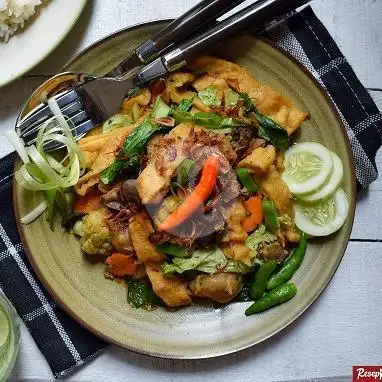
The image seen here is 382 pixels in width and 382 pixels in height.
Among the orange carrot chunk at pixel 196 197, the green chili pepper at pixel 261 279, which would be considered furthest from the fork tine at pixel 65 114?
the green chili pepper at pixel 261 279

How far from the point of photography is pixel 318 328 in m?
2.32

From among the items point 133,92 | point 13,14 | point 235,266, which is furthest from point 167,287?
point 13,14

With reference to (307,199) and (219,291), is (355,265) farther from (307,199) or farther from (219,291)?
(219,291)

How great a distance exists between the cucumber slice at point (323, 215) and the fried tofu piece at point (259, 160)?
22cm

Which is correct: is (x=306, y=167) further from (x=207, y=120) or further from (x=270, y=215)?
(x=207, y=120)

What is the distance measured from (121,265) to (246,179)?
20.5 inches

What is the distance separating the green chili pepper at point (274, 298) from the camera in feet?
6.97

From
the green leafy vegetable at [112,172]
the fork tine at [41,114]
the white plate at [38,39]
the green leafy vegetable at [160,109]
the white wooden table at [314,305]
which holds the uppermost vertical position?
the white plate at [38,39]

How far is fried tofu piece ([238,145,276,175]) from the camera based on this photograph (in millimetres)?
2029

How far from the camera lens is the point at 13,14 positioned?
2.16 metres

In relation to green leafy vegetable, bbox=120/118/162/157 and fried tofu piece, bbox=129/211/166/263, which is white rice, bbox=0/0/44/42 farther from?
fried tofu piece, bbox=129/211/166/263

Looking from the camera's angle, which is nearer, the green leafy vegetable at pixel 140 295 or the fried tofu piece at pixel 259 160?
the fried tofu piece at pixel 259 160

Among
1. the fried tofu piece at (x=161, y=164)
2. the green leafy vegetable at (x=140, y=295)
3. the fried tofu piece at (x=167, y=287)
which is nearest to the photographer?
the fried tofu piece at (x=161, y=164)

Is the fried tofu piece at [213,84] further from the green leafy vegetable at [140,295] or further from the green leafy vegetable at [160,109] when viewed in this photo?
the green leafy vegetable at [140,295]
